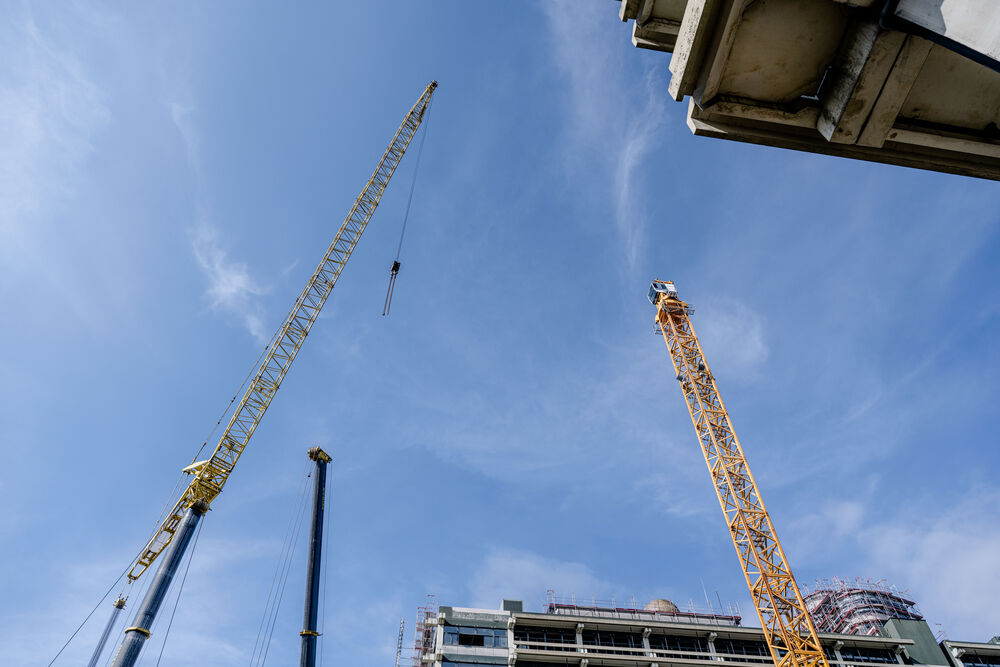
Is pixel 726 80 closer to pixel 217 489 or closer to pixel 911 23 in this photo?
pixel 911 23

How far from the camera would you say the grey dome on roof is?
47.7 metres

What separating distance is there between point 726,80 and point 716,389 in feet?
140

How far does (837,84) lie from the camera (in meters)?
4.46

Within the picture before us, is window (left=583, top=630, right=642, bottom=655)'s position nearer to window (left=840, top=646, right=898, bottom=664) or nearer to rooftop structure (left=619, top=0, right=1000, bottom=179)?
window (left=840, top=646, right=898, bottom=664)

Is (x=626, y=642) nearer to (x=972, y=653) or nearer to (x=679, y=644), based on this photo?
(x=679, y=644)

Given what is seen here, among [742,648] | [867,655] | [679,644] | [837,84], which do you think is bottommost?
[837,84]

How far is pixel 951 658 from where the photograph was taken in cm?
4588

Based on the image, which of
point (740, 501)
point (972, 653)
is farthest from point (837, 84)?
point (972, 653)

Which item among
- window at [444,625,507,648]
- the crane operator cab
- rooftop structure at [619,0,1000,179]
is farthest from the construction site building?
rooftop structure at [619,0,1000,179]

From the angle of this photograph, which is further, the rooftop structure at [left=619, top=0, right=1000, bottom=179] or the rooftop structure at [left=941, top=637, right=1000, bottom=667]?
the rooftop structure at [left=941, top=637, right=1000, bottom=667]

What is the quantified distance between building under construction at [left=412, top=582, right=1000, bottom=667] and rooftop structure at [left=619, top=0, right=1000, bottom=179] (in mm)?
41702

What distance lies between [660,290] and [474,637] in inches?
1248

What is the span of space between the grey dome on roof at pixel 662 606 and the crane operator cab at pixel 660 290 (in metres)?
26.0

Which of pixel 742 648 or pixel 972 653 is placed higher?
pixel 972 653
